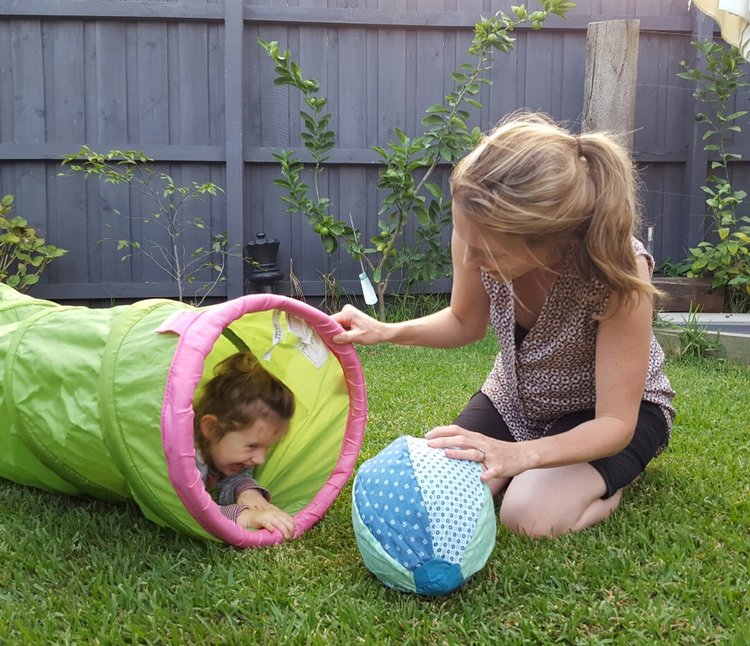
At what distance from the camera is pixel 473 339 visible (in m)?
2.41

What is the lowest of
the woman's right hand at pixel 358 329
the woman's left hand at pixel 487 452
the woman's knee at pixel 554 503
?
the woman's knee at pixel 554 503

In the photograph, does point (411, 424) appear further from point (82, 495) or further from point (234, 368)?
point (82, 495)

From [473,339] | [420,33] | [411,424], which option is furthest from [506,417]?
[420,33]

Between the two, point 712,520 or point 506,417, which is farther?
point 506,417

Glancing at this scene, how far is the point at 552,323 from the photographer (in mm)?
2039

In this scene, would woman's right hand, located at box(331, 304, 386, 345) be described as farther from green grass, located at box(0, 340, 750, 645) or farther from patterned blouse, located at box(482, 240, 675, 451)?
green grass, located at box(0, 340, 750, 645)

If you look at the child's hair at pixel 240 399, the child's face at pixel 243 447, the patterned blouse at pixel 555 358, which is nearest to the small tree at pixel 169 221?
the child's hair at pixel 240 399

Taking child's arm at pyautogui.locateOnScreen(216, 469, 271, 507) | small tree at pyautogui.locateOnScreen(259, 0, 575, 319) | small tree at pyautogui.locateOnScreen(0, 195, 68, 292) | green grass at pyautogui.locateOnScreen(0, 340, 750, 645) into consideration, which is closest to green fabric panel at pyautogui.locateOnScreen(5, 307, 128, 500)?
green grass at pyautogui.locateOnScreen(0, 340, 750, 645)

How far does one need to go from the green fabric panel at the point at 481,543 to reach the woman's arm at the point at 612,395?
145mm

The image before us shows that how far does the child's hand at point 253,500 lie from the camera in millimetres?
2158

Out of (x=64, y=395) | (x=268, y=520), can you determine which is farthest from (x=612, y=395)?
(x=64, y=395)

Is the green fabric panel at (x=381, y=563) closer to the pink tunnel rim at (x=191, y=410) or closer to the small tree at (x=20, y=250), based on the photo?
the pink tunnel rim at (x=191, y=410)

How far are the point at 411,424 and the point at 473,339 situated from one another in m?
0.66

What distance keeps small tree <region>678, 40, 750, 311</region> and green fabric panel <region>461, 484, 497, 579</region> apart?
4.00 metres
